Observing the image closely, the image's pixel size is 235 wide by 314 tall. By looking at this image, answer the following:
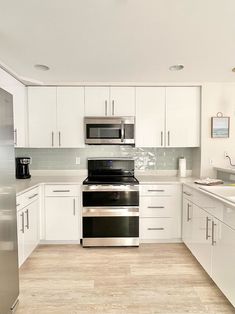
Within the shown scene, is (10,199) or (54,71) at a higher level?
(54,71)

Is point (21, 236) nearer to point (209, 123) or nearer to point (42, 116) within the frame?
point (42, 116)

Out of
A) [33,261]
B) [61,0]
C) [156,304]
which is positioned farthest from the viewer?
[33,261]

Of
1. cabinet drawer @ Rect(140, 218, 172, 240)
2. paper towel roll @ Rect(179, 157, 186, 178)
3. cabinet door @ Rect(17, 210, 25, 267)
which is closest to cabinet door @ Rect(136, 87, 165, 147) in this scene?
paper towel roll @ Rect(179, 157, 186, 178)

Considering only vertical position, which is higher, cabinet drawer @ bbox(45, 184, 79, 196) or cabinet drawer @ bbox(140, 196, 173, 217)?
cabinet drawer @ bbox(45, 184, 79, 196)

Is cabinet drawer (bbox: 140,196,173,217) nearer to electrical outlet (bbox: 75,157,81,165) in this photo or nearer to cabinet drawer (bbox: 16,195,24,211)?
electrical outlet (bbox: 75,157,81,165)

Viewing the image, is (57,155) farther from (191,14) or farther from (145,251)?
(191,14)

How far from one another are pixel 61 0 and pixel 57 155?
2322mm

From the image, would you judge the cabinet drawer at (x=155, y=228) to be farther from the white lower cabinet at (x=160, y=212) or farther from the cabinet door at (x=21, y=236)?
the cabinet door at (x=21, y=236)

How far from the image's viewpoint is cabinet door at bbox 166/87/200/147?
128 inches

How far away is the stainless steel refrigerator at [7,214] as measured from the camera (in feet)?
5.15

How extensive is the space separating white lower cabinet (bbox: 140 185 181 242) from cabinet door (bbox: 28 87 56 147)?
159 centimetres

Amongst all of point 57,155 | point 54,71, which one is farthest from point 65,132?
point 54,71

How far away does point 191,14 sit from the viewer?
1.76 m

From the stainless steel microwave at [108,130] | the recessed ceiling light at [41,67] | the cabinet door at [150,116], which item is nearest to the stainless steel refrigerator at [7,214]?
the recessed ceiling light at [41,67]
